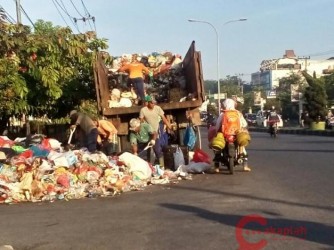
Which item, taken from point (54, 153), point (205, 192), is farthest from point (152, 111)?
point (205, 192)

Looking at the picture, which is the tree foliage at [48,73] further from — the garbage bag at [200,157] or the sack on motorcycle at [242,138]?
the sack on motorcycle at [242,138]

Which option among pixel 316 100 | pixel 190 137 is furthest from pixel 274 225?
pixel 316 100

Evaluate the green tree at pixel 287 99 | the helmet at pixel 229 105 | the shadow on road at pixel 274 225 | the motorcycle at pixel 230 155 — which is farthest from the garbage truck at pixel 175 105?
the green tree at pixel 287 99

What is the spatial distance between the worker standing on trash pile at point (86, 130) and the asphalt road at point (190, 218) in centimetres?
260

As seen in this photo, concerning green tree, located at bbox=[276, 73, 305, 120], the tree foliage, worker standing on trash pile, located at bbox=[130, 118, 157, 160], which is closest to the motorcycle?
worker standing on trash pile, located at bbox=[130, 118, 157, 160]

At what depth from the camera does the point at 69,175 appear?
1032 centimetres

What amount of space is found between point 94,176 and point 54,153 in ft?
4.63

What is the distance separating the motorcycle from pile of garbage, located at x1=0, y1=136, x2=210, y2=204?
785mm

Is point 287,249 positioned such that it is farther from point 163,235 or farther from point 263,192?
point 263,192

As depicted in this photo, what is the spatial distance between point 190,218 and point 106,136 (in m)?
6.28

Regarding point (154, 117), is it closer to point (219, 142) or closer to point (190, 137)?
point (190, 137)

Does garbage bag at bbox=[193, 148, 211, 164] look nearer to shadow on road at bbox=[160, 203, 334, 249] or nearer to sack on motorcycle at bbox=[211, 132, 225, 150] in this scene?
sack on motorcycle at bbox=[211, 132, 225, 150]

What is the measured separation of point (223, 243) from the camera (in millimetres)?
6078

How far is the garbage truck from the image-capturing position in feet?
44.4
